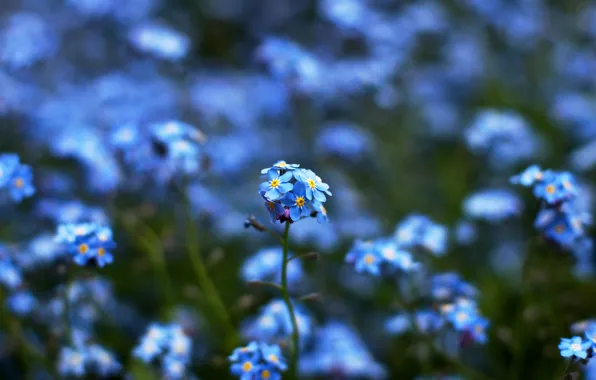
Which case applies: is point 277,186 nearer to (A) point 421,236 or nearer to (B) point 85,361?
(A) point 421,236

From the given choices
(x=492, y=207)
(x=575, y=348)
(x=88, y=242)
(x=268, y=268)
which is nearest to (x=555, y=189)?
(x=575, y=348)

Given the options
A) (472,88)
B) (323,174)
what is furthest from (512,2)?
(323,174)

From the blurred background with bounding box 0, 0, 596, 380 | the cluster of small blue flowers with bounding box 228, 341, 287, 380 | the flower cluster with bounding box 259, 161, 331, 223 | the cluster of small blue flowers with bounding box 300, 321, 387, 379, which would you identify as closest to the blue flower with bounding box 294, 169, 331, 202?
the flower cluster with bounding box 259, 161, 331, 223

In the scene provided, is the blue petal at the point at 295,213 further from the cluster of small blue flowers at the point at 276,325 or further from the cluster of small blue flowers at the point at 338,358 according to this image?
the cluster of small blue flowers at the point at 338,358

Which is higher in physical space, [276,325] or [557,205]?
[557,205]

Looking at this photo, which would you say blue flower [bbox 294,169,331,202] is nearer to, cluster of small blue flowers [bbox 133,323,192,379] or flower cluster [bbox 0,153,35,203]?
cluster of small blue flowers [bbox 133,323,192,379]

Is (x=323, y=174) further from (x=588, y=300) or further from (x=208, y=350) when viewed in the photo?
(x=588, y=300)

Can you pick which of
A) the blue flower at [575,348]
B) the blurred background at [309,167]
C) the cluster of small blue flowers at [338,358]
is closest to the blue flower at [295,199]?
the blurred background at [309,167]
